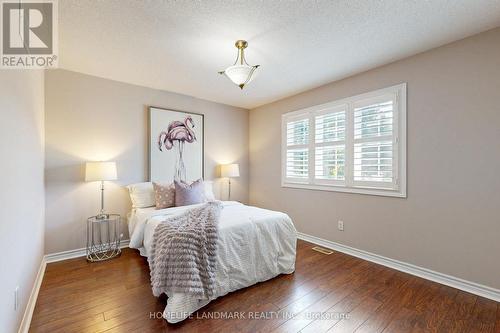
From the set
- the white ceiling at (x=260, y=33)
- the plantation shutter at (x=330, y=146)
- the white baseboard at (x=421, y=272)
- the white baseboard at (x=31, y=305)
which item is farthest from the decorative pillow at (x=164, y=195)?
the white baseboard at (x=421, y=272)

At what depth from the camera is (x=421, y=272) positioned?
101 inches

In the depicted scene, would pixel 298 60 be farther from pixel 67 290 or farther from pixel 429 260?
pixel 67 290

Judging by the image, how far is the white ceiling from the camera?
1859mm

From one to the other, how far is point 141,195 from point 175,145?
102cm

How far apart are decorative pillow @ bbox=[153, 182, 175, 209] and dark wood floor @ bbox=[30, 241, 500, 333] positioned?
0.84 metres

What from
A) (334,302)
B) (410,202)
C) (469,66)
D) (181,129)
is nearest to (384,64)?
(469,66)

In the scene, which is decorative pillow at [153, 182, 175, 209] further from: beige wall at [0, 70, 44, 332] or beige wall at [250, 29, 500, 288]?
beige wall at [250, 29, 500, 288]

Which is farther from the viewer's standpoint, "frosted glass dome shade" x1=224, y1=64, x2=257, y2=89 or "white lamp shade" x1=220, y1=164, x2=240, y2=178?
"white lamp shade" x1=220, y1=164, x2=240, y2=178

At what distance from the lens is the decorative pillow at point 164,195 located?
314cm

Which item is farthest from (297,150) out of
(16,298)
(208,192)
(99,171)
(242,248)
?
(16,298)

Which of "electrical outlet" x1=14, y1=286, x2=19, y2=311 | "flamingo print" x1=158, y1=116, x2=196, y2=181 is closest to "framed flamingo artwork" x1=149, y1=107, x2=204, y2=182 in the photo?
"flamingo print" x1=158, y1=116, x2=196, y2=181

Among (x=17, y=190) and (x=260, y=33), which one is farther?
(x=260, y=33)

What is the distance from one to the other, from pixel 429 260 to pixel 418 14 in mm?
2421

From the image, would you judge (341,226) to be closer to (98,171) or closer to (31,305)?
(98,171)
